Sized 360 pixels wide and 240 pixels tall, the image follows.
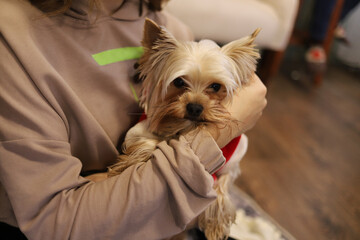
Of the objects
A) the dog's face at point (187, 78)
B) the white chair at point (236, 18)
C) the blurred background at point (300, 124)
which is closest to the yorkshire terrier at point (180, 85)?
the dog's face at point (187, 78)

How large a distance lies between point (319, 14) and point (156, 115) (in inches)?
108

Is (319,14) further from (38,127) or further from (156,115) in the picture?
(38,127)

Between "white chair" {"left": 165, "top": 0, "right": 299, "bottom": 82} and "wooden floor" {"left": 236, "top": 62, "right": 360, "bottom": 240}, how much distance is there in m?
0.69

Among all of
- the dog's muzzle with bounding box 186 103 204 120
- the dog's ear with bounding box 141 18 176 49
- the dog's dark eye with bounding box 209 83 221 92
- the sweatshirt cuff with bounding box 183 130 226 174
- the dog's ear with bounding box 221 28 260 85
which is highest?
the dog's ear with bounding box 141 18 176 49

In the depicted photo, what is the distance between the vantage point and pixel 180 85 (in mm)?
884

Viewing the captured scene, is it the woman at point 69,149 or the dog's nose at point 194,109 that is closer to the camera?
the woman at point 69,149

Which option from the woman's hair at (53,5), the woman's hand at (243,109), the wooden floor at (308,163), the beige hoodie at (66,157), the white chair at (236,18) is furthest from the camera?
the white chair at (236,18)

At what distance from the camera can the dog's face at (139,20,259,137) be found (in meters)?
0.81

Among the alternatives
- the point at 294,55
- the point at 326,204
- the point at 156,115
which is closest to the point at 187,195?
the point at 156,115

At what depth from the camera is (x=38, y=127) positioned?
0.63 meters

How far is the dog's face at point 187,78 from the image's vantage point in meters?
0.81

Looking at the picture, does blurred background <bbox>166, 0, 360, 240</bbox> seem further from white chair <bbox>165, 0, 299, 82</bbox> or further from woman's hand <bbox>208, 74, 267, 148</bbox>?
woman's hand <bbox>208, 74, 267, 148</bbox>

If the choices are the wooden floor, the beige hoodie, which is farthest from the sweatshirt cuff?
the wooden floor

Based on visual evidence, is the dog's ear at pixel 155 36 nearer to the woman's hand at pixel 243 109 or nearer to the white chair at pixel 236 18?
the woman's hand at pixel 243 109
